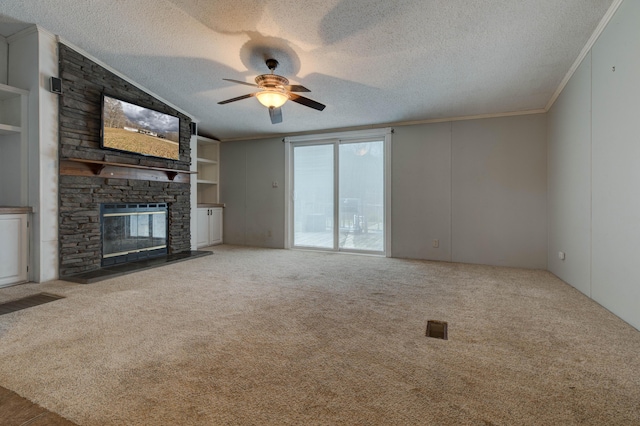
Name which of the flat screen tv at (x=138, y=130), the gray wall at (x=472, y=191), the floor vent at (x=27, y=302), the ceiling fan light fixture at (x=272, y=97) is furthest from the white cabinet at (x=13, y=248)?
the gray wall at (x=472, y=191)

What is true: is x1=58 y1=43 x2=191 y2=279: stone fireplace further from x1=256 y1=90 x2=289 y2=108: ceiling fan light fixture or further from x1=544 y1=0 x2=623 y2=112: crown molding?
x1=544 y1=0 x2=623 y2=112: crown molding

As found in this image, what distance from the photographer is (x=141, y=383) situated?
1551 mm

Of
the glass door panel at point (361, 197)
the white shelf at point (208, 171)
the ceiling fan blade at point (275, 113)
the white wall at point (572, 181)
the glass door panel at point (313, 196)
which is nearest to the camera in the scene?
the white wall at point (572, 181)

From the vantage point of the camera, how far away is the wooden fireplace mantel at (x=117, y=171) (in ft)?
12.0

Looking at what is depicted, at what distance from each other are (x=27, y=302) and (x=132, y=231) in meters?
1.86

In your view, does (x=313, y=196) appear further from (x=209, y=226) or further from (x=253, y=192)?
(x=209, y=226)

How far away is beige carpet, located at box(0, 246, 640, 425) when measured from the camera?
53.5 inches

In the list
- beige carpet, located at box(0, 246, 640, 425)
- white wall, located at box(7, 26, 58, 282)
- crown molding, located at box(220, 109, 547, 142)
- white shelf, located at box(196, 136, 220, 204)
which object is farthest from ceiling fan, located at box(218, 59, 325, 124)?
white shelf, located at box(196, 136, 220, 204)

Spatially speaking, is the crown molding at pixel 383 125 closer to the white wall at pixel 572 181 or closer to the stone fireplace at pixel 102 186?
the white wall at pixel 572 181

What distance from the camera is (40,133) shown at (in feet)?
11.1

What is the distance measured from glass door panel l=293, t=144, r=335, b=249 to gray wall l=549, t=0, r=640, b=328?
349cm

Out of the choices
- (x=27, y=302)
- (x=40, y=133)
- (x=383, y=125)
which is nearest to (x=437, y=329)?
(x=27, y=302)

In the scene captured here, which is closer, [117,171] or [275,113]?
[275,113]

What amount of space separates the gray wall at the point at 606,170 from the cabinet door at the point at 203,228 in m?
5.90
